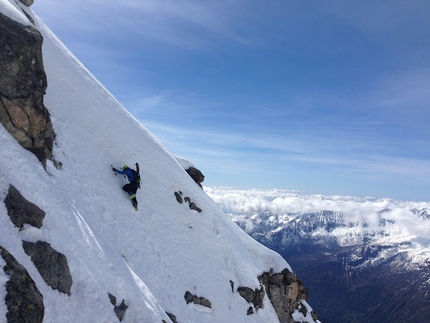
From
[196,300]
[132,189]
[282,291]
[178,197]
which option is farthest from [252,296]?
[132,189]

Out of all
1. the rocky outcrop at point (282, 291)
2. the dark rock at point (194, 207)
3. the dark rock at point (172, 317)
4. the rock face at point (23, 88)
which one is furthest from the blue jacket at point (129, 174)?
the rocky outcrop at point (282, 291)

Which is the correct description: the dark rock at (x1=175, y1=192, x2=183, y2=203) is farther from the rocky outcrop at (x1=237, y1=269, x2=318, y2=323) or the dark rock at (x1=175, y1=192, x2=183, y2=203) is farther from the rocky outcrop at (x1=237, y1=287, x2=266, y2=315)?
the rocky outcrop at (x1=237, y1=269, x2=318, y2=323)

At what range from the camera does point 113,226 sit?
68.8 ft

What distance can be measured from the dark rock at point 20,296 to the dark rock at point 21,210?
1993 mm

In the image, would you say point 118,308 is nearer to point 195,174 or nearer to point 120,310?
point 120,310

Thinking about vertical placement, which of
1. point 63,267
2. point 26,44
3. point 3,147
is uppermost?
point 26,44

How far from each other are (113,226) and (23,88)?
10.4m

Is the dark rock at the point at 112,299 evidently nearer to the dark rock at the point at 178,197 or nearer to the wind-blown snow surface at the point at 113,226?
the wind-blown snow surface at the point at 113,226

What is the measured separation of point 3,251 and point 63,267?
2.85 metres

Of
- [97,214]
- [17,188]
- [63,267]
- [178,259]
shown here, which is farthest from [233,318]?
[17,188]

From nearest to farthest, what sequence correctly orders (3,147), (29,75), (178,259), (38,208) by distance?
(38,208)
(3,147)
(29,75)
(178,259)

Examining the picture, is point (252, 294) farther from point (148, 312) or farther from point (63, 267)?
point (63, 267)

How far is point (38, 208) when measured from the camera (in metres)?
13.4

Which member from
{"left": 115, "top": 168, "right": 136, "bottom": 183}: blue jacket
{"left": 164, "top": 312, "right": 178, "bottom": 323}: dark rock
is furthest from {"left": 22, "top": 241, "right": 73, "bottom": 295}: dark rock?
{"left": 115, "top": 168, "right": 136, "bottom": 183}: blue jacket
